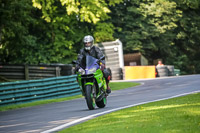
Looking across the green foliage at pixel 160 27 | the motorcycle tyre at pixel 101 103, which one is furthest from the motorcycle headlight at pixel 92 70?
the green foliage at pixel 160 27

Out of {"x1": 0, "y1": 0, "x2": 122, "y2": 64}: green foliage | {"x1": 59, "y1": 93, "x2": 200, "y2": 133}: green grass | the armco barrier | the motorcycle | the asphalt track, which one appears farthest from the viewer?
{"x1": 0, "y1": 0, "x2": 122, "y2": 64}: green foliage

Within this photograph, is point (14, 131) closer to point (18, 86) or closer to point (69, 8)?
point (18, 86)

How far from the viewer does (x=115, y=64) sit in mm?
39719

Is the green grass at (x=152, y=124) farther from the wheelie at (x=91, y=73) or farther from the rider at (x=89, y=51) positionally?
the rider at (x=89, y=51)

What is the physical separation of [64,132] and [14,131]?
1804mm

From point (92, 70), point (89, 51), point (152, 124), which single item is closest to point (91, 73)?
point (92, 70)

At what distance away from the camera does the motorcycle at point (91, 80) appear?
12.0 metres

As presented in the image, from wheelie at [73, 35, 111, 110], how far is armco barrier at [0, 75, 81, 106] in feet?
25.9

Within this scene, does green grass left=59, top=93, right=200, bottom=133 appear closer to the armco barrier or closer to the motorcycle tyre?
the motorcycle tyre

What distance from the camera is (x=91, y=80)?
12273 mm

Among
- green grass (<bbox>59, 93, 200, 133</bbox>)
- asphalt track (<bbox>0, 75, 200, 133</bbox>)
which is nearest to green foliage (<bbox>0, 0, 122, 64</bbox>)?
asphalt track (<bbox>0, 75, 200, 133</bbox>)

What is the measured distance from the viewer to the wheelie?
39.6 feet

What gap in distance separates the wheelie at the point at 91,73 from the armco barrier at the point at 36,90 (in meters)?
7.91

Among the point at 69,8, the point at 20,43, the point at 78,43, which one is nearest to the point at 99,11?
the point at 69,8
